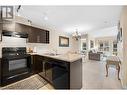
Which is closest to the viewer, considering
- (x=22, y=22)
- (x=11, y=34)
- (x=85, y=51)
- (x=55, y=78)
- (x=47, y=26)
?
(x=55, y=78)

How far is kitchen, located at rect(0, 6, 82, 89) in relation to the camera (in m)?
2.15

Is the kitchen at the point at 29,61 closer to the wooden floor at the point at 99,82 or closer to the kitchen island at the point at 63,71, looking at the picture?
the kitchen island at the point at 63,71

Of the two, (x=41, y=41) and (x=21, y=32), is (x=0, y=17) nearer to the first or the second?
(x=21, y=32)

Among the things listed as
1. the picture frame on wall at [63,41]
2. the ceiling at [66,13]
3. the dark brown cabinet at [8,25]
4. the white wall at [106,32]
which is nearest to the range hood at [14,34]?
the dark brown cabinet at [8,25]

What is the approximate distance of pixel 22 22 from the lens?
11.4 feet

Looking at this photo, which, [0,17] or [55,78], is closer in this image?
[55,78]

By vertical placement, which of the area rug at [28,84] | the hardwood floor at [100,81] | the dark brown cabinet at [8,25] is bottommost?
the hardwood floor at [100,81]

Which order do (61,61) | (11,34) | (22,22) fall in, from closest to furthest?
(61,61) < (11,34) < (22,22)

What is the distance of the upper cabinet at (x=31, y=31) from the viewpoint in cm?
299

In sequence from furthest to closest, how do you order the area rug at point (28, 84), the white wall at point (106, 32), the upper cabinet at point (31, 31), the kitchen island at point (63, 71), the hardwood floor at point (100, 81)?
the white wall at point (106, 32), the upper cabinet at point (31, 31), the hardwood floor at point (100, 81), the area rug at point (28, 84), the kitchen island at point (63, 71)

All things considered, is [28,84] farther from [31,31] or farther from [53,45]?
[53,45]
